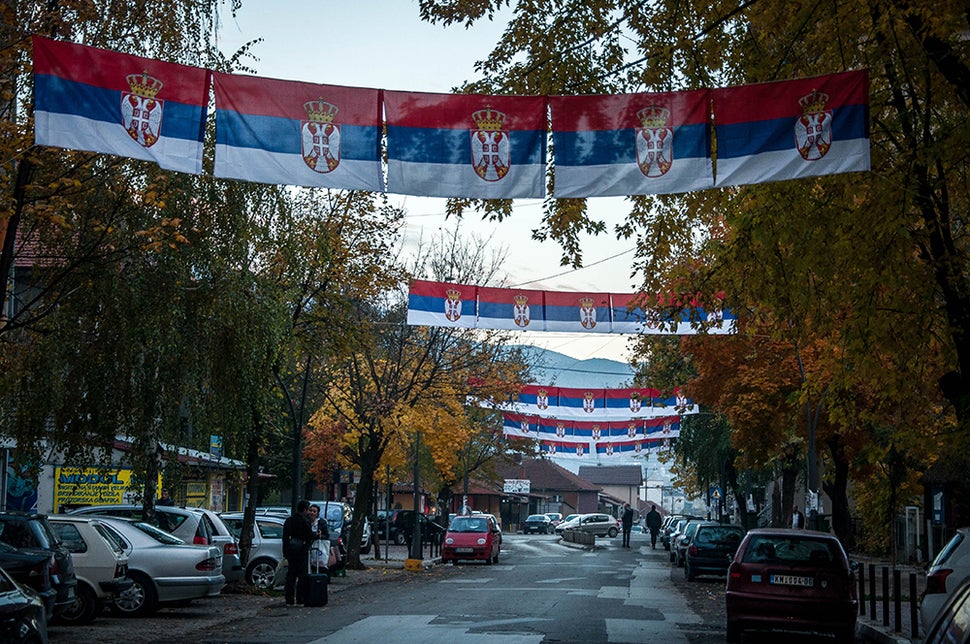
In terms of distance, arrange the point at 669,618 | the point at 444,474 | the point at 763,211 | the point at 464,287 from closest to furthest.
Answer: the point at 763,211
the point at 669,618
the point at 464,287
the point at 444,474

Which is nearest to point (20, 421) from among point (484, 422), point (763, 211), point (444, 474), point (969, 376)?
point (763, 211)

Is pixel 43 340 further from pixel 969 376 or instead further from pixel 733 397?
pixel 733 397

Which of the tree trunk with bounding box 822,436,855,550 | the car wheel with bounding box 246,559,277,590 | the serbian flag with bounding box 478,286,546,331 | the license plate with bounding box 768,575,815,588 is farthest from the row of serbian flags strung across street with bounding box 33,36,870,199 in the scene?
A: the tree trunk with bounding box 822,436,855,550

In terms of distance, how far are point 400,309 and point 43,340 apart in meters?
21.1

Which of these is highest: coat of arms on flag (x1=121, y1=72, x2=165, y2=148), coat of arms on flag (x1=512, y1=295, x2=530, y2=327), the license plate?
coat of arms on flag (x1=512, y1=295, x2=530, y2=327)

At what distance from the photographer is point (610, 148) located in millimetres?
12758

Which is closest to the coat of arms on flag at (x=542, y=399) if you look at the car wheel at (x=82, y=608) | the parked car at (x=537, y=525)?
the car wheel at (x=82, y=608)

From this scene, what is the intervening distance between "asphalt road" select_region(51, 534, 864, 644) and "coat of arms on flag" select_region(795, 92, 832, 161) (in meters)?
7.14

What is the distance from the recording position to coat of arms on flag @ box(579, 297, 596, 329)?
29281 millimetres

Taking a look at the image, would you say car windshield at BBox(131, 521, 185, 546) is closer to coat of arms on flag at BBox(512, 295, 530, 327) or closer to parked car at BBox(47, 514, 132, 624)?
parked car at BBox(47, 514, 132, 624)

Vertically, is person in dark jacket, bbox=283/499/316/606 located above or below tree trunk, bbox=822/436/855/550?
below

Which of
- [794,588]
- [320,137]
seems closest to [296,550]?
[794,588]

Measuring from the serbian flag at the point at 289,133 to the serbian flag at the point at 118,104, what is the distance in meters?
0.29

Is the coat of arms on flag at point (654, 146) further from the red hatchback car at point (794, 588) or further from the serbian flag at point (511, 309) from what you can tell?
the serbian flag at point (511, 309)
